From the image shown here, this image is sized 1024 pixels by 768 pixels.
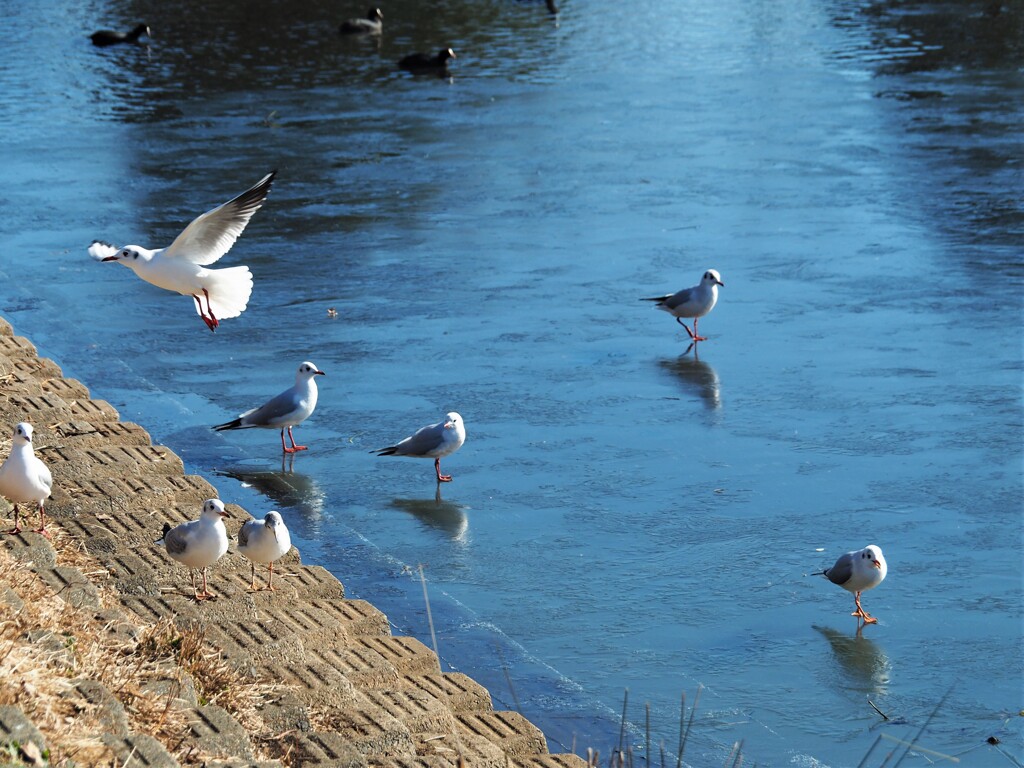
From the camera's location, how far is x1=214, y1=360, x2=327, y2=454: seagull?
8.57 meters

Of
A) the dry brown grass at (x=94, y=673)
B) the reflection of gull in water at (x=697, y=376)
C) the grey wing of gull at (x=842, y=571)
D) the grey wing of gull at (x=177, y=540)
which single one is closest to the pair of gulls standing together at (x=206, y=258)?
the grey wing of gull at (x=177, y=540)

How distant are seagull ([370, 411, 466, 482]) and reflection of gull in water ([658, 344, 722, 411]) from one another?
6.13 ft

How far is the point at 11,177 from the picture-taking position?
1642cm

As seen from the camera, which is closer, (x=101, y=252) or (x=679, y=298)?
(x=101, y=252)

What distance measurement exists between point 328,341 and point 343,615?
15.7ft

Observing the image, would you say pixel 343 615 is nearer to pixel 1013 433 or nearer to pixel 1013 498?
pixel 1013 498

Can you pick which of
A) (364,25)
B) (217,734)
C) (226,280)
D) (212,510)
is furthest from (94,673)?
(364,25)

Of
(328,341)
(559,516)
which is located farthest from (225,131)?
(559,516)

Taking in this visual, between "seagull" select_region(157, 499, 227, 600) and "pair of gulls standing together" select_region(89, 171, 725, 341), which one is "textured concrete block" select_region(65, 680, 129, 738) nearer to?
"seagull" select_region(157, 499, 227, 600)

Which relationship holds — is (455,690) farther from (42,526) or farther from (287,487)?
(287,487)

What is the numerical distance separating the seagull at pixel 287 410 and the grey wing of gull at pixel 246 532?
2.28 m

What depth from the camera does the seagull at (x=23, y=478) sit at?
6.17 m

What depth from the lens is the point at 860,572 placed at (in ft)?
21.0

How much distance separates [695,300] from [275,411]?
3.38 m
